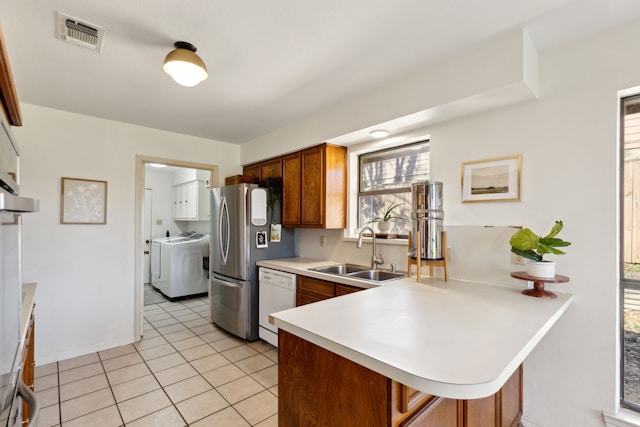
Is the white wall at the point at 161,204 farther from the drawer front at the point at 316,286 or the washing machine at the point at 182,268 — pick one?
the drawer front at the point at 316,286

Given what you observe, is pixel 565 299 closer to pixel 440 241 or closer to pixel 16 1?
pixel 440 241

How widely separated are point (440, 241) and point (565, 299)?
740 millimetres

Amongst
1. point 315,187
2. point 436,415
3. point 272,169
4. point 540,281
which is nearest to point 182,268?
point 272,169

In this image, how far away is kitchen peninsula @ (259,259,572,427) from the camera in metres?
0.87

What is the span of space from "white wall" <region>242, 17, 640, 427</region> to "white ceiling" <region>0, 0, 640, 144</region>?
0.24 meters

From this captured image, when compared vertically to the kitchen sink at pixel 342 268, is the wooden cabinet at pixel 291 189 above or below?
above

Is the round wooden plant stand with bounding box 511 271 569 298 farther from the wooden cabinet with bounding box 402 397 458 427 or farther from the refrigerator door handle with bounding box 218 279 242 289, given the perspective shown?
the refrigerator door handle with bounding box 218 279 242 289

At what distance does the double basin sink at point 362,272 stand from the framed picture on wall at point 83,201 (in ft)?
7.65

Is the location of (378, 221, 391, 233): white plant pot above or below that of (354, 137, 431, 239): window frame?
below

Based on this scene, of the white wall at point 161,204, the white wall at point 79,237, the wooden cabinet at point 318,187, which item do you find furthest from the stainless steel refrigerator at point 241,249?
Answer: the white wall at point 161,204

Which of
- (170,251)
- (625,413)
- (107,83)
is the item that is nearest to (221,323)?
(170,251)

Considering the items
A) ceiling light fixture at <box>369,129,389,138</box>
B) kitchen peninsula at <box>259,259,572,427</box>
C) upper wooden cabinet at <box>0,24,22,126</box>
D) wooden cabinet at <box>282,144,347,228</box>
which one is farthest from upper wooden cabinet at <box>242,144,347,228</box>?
upper wooden cabinet at <box>0,24,22,126</box>

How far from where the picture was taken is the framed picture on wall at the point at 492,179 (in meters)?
1.98

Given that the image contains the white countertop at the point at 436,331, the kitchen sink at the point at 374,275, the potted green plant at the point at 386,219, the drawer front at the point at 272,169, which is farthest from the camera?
the drawer front at the point at 272,169
